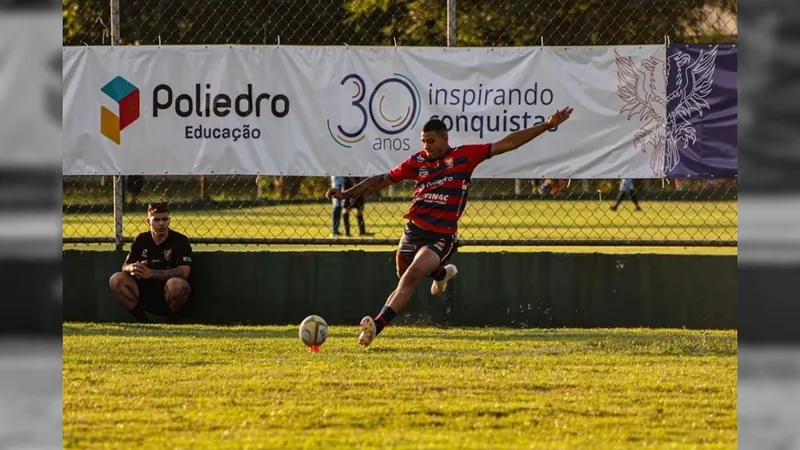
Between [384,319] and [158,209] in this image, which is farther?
[158,209]

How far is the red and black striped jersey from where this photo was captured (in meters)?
10.3

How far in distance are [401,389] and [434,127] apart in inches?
131

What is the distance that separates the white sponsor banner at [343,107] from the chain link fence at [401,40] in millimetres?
408

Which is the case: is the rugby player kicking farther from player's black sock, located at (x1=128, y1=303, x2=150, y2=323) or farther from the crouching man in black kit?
player's black sock, located at (x1=128, y1=303, x2=150, y2=323)

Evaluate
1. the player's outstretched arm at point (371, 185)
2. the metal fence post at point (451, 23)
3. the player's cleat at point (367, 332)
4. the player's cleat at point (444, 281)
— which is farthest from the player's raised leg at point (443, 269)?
the metal fence post at point (451, 23)

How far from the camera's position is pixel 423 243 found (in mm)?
10305

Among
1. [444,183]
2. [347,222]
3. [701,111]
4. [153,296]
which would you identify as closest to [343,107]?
[444,183]

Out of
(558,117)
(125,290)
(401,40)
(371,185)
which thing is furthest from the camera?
(401,40)

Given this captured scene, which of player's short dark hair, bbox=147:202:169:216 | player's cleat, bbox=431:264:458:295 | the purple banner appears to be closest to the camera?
player's cleat, bbox=431:264:458:295

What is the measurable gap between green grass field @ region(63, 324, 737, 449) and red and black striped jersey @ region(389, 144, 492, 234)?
1.00 meters

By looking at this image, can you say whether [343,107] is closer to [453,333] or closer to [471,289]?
[471,289]

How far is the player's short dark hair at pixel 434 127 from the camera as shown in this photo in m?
10.3

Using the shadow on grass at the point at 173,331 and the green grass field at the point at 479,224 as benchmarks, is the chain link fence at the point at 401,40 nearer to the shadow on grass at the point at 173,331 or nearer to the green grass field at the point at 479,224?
the green grass field at the point at 479,224

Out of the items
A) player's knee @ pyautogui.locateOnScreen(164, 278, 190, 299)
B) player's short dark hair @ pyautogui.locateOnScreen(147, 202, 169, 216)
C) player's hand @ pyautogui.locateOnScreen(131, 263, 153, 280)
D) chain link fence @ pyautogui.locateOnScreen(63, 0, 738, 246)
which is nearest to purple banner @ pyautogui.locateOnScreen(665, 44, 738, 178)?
chain link fence @ pyautogui.locateOnScreen(63, 0, 738, 246)
